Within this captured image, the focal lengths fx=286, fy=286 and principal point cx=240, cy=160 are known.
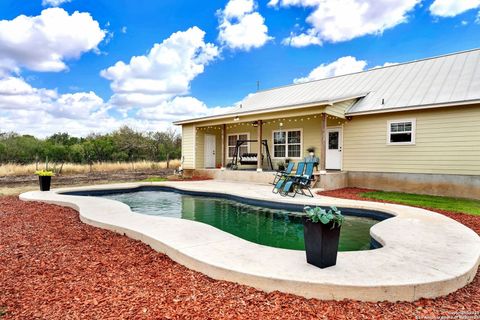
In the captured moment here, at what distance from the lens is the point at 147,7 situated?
1117 centimetres

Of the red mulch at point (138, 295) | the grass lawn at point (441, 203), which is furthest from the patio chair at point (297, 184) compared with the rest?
the red mulch at point (138, 295)

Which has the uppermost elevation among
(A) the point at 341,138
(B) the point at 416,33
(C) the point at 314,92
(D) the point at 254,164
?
(B) the point at 416,33

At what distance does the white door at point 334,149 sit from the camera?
11266mm

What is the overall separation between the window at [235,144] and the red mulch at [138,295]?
11.0m

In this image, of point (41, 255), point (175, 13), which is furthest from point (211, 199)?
point (175, 13)

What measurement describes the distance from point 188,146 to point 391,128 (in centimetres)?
951

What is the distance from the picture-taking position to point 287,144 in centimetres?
1292

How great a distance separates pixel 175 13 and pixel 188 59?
8.69 feet

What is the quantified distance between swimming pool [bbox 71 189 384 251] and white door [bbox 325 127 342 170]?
5.05 metres

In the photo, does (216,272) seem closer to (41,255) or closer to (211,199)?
(41,255)

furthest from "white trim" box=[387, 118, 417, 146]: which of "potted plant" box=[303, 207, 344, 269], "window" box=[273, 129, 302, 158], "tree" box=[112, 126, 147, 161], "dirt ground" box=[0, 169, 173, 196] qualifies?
"tree" box=[112, 126, 147, 161]

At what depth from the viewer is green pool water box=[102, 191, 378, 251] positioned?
4734mm

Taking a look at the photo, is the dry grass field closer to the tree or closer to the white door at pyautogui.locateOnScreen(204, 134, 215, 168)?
the tree

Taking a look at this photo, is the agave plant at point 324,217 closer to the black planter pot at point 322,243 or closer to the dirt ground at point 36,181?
→ the black planter pot at point 322,243
